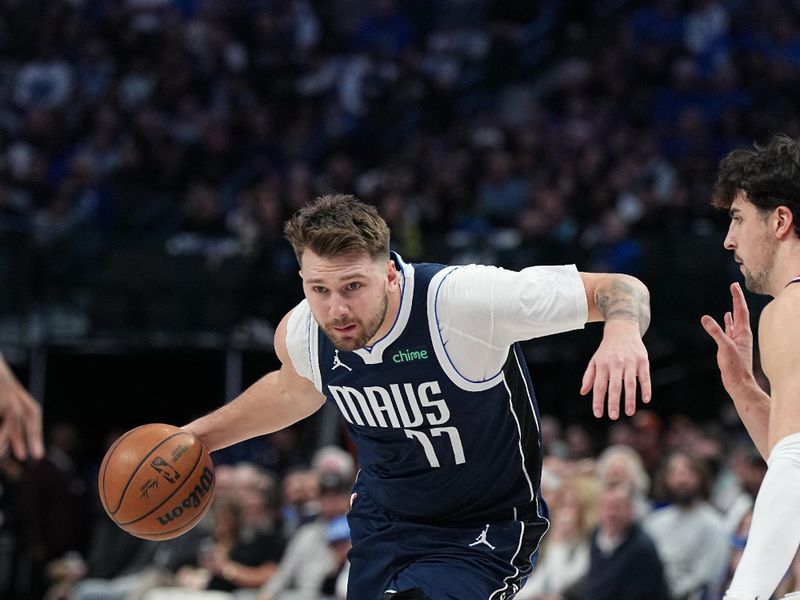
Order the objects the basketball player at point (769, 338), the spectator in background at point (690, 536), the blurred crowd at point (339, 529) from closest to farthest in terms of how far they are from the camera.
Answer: the basketball player at point (769, 338) < the blurred crowd at point (339, 529) < the spectator in background at point (690, 536)

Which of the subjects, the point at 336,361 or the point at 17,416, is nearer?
the point at 336,361

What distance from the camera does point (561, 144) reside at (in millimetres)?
14852

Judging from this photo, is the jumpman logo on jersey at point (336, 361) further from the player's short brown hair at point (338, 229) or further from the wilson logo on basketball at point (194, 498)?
the wilson logo on basketball at point (194, 498)

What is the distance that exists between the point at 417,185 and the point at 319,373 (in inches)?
410

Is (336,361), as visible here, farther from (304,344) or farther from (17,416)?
(17,416)

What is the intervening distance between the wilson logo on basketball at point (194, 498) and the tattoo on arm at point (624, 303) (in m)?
1.75

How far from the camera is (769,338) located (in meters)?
3.57

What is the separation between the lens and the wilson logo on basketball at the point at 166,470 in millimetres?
4957

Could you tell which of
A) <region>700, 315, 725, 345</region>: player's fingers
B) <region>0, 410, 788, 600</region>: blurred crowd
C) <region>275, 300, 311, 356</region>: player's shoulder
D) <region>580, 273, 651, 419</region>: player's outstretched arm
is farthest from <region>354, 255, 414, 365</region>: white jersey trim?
<region>0, 410, 788, 600</region>: blurred crowd

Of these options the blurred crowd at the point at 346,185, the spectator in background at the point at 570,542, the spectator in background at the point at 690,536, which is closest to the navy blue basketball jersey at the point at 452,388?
the blurred crowd at the point at 346,185

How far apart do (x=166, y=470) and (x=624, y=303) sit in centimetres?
192

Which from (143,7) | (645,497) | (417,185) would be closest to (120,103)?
(143,7)

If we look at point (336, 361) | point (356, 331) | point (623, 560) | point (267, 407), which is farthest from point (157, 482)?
point (623, 560)

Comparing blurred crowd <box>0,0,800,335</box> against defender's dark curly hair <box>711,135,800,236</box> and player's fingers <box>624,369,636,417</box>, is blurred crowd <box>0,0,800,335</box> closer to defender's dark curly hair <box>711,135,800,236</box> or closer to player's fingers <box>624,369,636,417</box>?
defender's dark curly hair <box>711,135,800,236</box>
